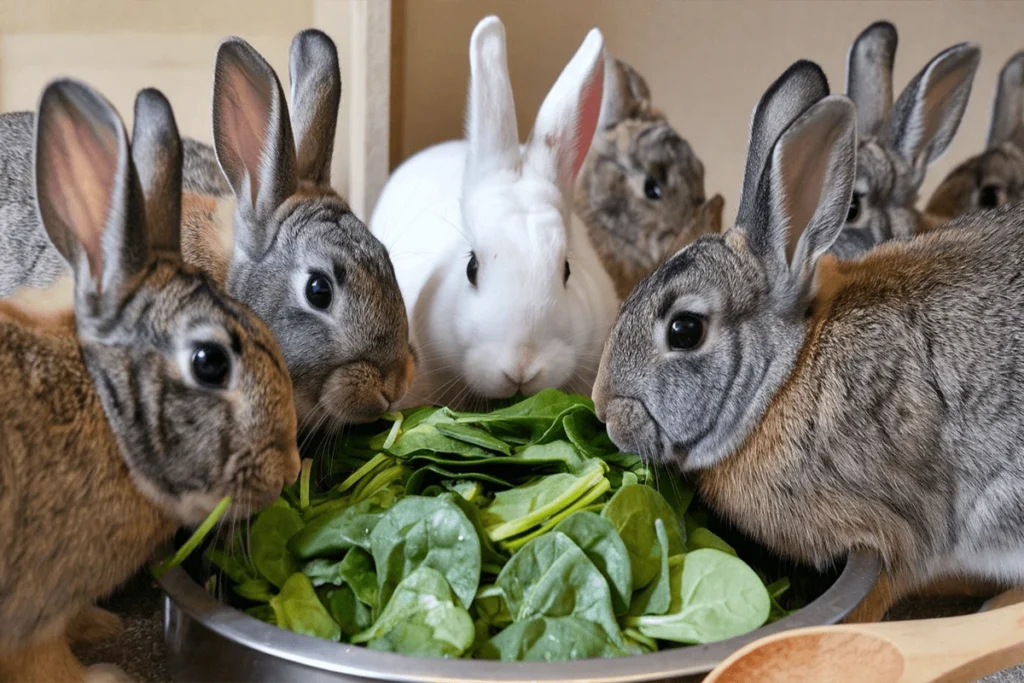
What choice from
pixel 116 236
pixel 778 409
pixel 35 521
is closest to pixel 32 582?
pixel 35 521

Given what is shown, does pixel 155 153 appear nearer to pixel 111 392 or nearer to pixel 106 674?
pixel 111 392

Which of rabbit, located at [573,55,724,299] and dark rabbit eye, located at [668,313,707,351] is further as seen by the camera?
rabbit, located at [573,55,724,299]

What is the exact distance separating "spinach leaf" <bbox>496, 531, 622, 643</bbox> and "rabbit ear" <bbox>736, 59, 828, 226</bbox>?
487mm

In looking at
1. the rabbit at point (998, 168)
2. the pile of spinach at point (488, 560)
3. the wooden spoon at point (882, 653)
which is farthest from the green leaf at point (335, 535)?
the rabbit at point (998, 168)

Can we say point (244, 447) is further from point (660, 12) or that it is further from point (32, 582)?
point (660, 12)

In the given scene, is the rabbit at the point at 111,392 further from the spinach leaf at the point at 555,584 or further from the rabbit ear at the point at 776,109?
the rabbit ear at the point at 776,109

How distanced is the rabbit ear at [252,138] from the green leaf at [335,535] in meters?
0.38

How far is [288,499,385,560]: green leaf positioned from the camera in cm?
124

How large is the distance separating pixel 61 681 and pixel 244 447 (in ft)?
1.11

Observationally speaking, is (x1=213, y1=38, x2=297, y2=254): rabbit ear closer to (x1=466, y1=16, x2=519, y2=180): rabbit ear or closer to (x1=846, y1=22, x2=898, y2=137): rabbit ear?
(x1=466, y1=16, x2=519, y2=180): rabbit ear

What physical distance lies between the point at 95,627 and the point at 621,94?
155cm

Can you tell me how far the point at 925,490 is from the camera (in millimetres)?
1325

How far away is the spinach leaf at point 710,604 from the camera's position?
1151 millimetres

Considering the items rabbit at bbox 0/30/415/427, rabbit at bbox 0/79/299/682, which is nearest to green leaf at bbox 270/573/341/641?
rabbit at bbox 0/79/299/682
